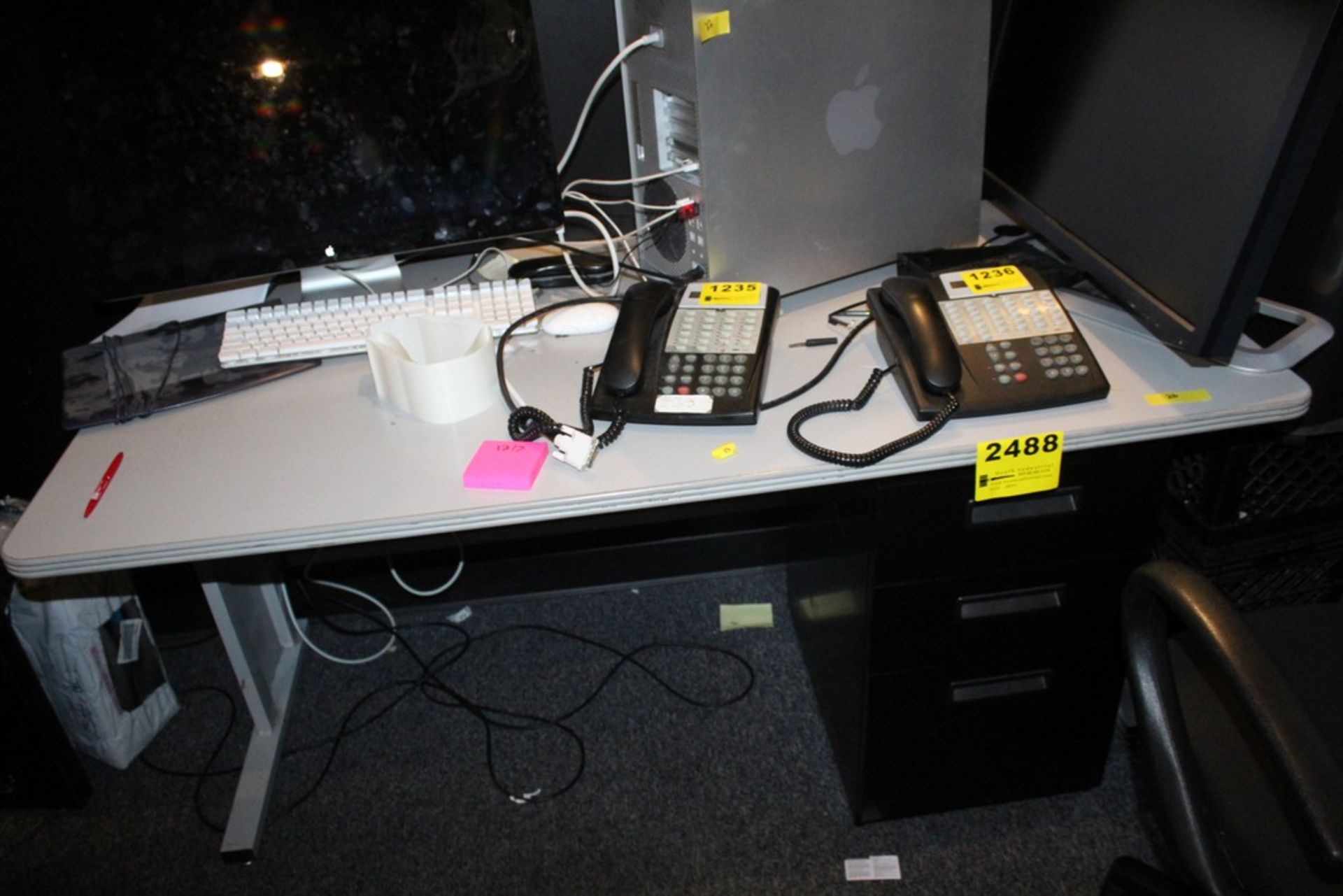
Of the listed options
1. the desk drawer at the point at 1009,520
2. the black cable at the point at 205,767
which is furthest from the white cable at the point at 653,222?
the black cable at the point at 205,767

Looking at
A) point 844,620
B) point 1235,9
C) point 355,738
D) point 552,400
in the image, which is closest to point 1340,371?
point 1235,9

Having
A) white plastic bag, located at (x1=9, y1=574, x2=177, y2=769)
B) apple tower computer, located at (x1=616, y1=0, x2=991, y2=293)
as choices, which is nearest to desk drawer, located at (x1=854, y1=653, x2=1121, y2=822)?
apple tower computer, located at (x1=616, y1=0, x2=991, y2=293)

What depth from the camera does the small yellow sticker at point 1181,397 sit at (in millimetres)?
1038

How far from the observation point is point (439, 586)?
6.23 ft

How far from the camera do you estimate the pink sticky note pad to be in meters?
0.99

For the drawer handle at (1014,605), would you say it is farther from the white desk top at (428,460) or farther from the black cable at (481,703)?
the black cable at (481,703)

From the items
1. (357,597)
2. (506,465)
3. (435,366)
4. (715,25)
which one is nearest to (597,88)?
(715,25)

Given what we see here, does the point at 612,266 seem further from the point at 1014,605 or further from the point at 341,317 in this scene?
the point at 1014,605

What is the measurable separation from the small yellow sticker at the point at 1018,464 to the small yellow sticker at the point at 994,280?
0.79 feet

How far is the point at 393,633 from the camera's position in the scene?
1863mm

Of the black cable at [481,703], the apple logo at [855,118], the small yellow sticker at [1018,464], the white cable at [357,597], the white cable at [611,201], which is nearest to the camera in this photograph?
the small yellow sticker at [1018,464]

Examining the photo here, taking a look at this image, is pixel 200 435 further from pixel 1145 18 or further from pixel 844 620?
pixel 1145 18

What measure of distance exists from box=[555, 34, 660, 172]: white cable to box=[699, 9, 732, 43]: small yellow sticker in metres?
0.12

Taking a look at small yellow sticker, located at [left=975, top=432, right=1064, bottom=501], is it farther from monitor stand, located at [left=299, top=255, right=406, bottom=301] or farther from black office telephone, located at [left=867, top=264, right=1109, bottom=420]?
monitor stand, located at [left=299, top=255, right=406, bottom=301]
